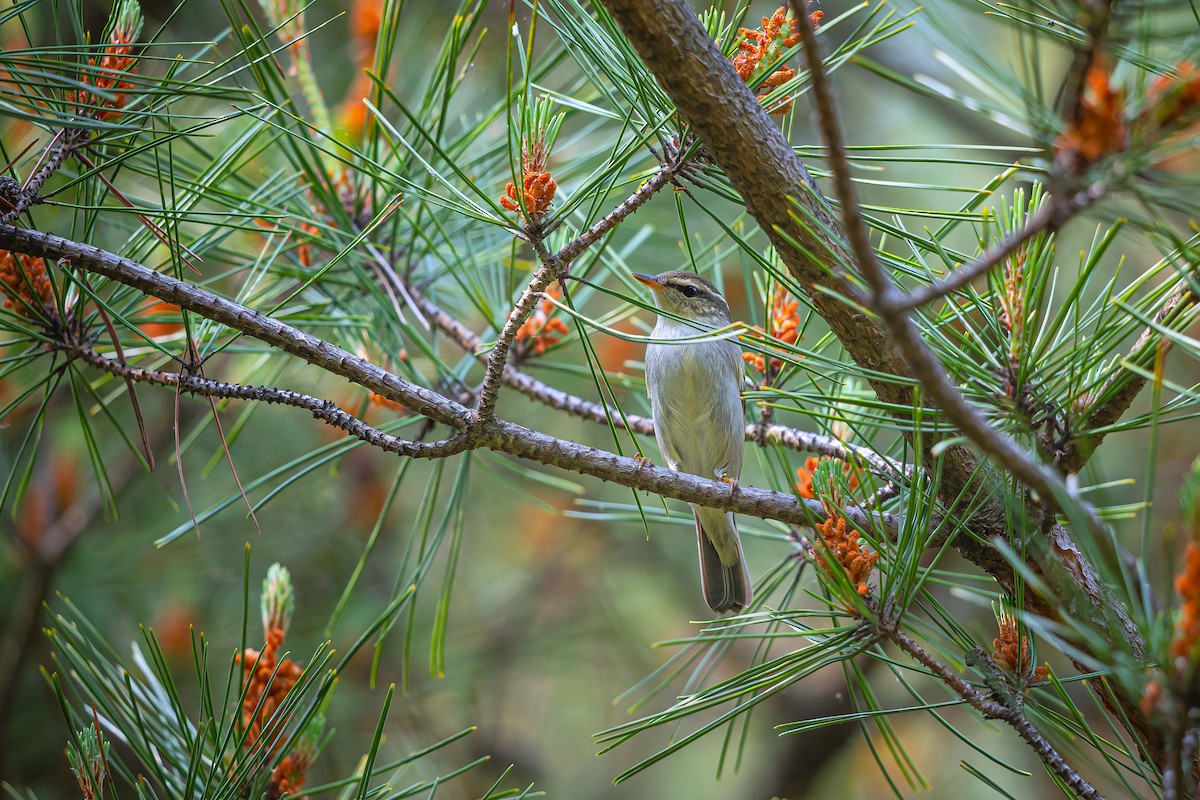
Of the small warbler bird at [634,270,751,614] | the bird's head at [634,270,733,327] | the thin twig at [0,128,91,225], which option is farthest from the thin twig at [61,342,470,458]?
the bird's head at [634,270,733,327]

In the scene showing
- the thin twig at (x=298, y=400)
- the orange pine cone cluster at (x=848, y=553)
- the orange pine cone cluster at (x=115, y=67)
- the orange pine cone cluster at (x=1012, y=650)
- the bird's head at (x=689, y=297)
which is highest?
the orange pine cone cluster at (x=115, y=67)

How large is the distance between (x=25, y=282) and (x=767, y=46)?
1.52 meters

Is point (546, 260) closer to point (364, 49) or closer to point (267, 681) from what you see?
point (267, 681)

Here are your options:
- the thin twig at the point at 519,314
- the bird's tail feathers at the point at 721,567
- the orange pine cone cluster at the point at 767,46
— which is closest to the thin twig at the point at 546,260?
the thin twig at the point at 519,314

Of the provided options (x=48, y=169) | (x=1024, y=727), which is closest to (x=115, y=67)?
(x=48, y=169)

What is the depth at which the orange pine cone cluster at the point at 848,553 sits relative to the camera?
1.60m

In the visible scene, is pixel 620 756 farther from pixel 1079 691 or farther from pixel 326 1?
pixel 326 1

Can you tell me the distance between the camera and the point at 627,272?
8.04ft

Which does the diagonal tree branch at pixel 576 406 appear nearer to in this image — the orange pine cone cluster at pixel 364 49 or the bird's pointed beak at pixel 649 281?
the bird's pointed beak at pixel 649 281

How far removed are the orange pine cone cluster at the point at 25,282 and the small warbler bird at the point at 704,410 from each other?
1789 millimetres

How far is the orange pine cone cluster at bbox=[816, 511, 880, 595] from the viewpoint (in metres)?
1.60

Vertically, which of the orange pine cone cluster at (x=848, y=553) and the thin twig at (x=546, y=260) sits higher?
the thin twig at (x=546, y=260)

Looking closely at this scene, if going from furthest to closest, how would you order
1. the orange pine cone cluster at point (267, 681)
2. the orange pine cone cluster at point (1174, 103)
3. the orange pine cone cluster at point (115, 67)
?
the orange pine cone cluster at point (267, 681), the orange pine cone cluster at point (115, 67), the orange pine cone cluster at point (1174, 103)

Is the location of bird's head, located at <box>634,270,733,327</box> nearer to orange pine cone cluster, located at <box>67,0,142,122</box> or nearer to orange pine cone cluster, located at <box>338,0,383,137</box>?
orange pine cone cluster, located at <box>338,0,383,137</box>
